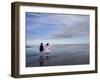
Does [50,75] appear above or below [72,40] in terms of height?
below

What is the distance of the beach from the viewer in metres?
1.89

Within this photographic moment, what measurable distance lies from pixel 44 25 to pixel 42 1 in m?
0.18

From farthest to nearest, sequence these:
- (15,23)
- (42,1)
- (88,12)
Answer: (88,12) → (42,1) → (15,23)

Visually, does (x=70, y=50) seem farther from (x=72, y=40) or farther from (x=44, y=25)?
(x=44, y=25)

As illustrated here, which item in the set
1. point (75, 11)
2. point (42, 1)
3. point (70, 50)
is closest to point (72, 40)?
point (70, 50)

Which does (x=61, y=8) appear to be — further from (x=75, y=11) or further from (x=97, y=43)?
(x=97, y=43)

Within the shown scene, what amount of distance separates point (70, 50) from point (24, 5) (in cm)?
51

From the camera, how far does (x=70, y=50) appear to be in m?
2.02

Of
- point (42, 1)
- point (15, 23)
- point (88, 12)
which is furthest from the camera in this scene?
point (88, 12)

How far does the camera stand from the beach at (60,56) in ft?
6.20

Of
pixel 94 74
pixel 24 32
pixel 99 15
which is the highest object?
pixel 99 15

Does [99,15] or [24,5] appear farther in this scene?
[99,15]

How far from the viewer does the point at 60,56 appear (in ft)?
6.50

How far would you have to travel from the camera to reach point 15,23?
Answer: 1.81 metres
